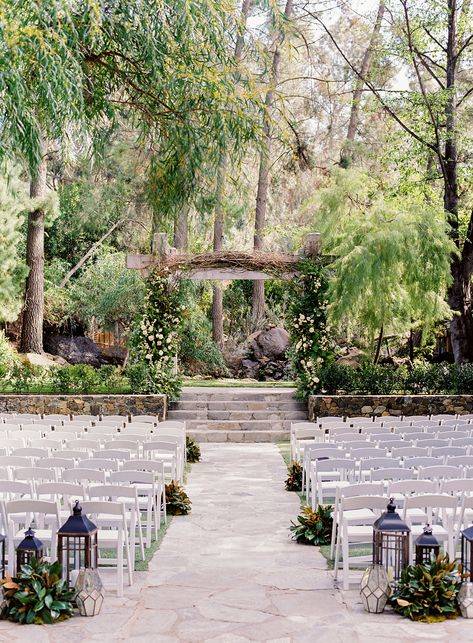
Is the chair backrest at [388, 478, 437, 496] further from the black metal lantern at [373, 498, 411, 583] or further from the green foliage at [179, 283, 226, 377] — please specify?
the green foliage at [179, 283, 226, 377]

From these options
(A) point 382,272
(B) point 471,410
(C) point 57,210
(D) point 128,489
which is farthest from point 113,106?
(C) point 57,210

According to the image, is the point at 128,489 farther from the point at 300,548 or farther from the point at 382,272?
the point at 382,272

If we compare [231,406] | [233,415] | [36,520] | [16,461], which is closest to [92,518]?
[36,520]

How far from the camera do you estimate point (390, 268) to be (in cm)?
1792

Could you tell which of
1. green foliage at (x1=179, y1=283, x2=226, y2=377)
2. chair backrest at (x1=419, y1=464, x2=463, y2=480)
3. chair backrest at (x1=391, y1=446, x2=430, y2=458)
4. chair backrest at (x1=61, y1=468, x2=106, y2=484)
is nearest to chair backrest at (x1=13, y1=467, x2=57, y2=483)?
chair backrest at (x1=61, y1=468, x2=106, y2=484)

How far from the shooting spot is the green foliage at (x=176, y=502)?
9.40 m

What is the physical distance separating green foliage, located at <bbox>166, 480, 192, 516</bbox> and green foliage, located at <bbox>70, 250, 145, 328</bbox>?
16363 mm

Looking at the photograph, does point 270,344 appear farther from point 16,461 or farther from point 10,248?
point 16,461

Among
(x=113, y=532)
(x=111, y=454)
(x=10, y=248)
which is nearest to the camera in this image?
(x=113, y=532)

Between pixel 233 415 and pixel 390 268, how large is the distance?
4.53m

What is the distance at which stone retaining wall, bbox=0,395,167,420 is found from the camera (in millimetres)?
17672

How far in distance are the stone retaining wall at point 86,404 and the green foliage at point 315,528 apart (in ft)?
31.8

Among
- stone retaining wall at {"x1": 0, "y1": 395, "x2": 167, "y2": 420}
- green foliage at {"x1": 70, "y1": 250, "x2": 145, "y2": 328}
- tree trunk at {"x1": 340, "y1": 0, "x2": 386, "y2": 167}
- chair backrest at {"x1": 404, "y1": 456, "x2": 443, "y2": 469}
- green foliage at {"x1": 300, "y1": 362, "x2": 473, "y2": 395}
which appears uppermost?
tree trunk at {"x1": 340, "y1": 0, "x2": 386, "y2": 167}

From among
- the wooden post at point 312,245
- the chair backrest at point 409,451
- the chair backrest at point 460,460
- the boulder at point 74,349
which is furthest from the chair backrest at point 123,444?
the boulder at point 74,349
